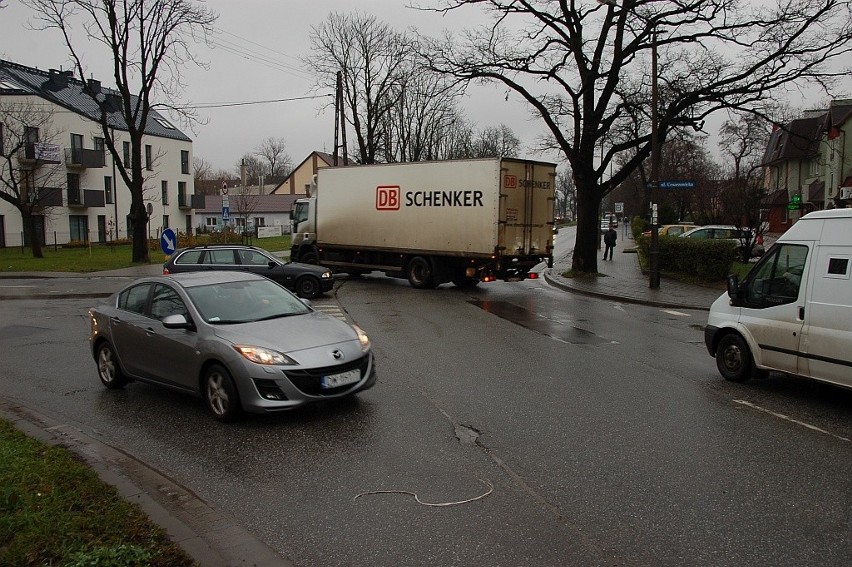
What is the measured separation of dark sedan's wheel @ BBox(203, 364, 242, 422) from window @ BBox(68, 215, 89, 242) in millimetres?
49871

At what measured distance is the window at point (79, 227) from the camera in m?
51.2

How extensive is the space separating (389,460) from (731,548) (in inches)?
104

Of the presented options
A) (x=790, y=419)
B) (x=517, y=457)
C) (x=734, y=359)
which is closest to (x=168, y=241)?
(x=734, y=359)

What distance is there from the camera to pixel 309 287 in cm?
1866

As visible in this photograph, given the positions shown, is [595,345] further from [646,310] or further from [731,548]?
[731,548]

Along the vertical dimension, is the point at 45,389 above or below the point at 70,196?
below

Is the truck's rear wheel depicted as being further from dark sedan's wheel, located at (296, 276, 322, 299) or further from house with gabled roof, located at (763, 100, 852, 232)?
house with gabled roof, located at (763, 100, 852, 232)

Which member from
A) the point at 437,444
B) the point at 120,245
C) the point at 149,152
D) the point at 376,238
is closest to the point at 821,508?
the point at 437,444

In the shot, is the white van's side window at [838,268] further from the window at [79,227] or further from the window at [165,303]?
the window at [79,227]

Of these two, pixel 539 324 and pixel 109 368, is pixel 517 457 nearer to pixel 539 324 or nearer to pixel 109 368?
pixel 109 368

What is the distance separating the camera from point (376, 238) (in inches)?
872

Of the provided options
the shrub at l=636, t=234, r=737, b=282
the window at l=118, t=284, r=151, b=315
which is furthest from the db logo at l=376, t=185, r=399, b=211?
the window at l=118, t=284, r=151, b=315

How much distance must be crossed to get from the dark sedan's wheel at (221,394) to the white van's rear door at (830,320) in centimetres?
602

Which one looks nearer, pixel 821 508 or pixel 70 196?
pixel 821 508
